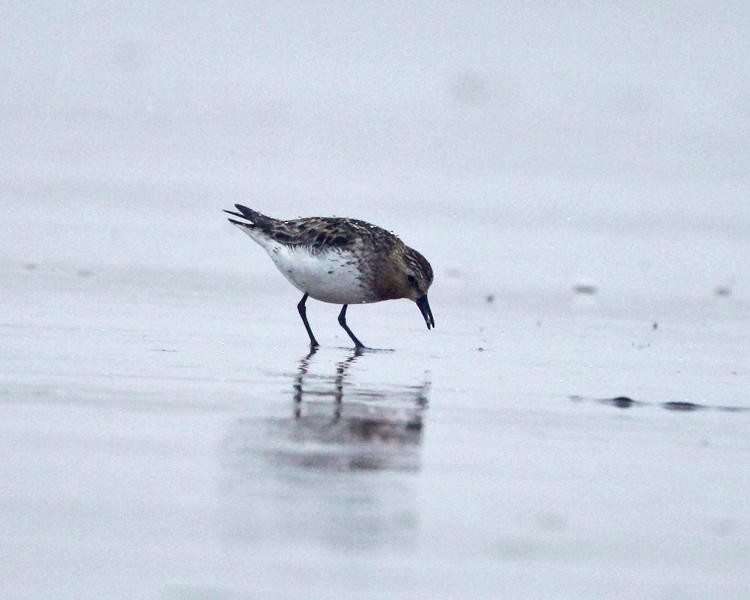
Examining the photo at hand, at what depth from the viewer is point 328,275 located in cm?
1120

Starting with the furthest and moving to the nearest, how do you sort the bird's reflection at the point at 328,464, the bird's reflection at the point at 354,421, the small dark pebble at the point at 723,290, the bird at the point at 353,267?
1. the small dark pebble at the point at 723,290
2. the bird at the point at 353,267
3. the bird's reflection at the point at 354,421
4. the bird's reflection at the point at 328,464

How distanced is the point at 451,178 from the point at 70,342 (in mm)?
14528

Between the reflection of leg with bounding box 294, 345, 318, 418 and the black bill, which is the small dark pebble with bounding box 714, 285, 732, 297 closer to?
the black bill

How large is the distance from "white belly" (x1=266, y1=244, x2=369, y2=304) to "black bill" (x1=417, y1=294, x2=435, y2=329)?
330 mm

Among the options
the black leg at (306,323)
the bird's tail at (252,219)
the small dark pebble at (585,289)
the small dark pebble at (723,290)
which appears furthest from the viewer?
the small dark pebble at (723,290)

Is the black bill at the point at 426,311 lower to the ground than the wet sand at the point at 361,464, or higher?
higher

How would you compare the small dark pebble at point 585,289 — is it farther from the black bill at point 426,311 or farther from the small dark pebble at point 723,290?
the black bill at point 426,311

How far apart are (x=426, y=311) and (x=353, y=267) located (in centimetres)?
52

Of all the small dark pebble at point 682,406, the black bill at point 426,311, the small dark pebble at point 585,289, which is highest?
the small dark pebble at point 585,289

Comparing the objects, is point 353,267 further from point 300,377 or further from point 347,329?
point 300,377

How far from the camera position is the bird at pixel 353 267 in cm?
1118

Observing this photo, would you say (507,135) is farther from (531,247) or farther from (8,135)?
(531,247)

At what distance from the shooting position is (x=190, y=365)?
9.08 meters

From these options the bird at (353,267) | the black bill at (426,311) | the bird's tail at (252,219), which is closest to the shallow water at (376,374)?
the black bill at (426,311)
